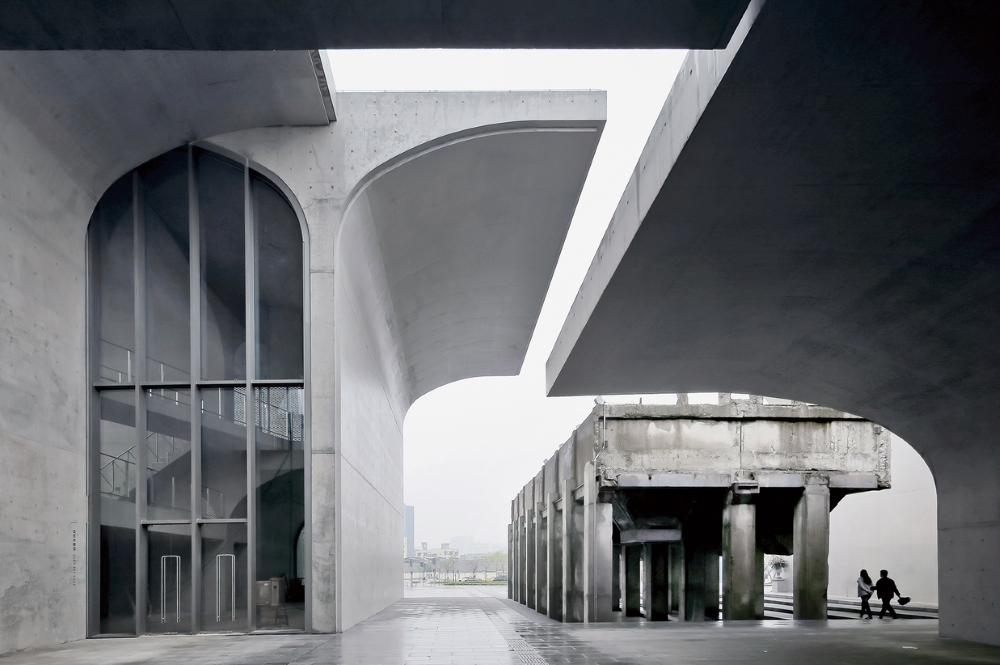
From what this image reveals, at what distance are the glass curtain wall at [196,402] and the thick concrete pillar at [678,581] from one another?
57.1 ft

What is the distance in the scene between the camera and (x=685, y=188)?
8367 mm

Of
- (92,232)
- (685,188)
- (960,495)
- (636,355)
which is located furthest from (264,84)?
(960,495)

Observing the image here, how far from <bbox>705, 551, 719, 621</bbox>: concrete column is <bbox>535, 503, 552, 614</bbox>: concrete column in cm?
593

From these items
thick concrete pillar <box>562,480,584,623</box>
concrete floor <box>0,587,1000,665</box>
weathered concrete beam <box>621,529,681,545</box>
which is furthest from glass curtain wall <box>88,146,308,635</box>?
weathered concrete beam <box>621,529,681,545</box>

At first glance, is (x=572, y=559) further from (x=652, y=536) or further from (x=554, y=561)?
(x=652, y=536)

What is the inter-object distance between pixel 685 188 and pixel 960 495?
8.41 meters

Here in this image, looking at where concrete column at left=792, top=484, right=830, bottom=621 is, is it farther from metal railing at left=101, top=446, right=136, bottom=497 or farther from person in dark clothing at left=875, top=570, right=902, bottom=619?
metal railing at left=101, top=446, right=136, bottom=497

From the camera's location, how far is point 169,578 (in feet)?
47.2

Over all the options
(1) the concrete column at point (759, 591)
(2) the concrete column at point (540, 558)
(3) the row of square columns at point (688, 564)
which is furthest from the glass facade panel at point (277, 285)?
(2) the concrete column at point (540, 558)

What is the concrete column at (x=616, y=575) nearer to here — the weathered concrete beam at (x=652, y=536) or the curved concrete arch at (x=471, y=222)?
Answer: the weathered concrete beam at (x=652, y=536)

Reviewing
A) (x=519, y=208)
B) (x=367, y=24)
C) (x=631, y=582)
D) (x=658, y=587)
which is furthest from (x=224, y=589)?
(x=631, y=582)

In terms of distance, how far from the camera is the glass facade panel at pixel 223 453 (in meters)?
14.6

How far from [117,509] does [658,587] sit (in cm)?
2211

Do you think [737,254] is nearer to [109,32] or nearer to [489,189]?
[109,32]
